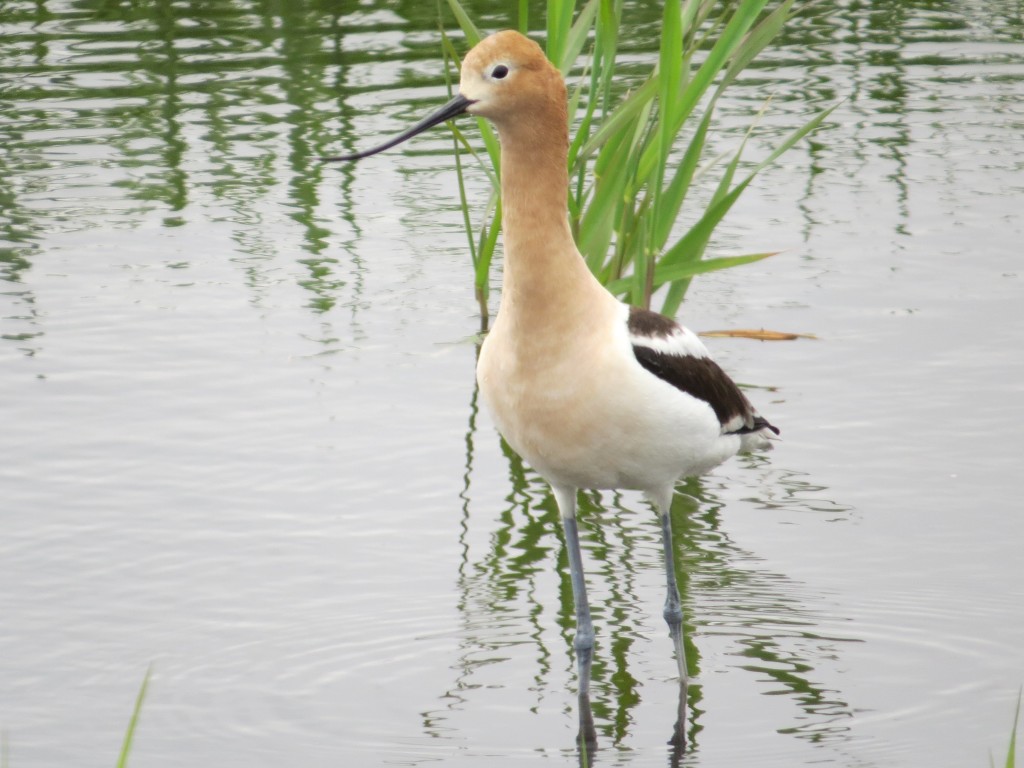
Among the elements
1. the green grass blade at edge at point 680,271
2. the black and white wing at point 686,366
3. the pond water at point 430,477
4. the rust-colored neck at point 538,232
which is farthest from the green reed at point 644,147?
the rust-colored neck at point 538,232

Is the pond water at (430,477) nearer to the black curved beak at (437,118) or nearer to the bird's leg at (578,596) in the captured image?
the bird's leg at (578,596)

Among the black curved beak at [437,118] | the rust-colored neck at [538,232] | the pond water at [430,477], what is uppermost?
the black curved beak at [437,118]

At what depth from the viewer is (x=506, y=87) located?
4578 millimetres

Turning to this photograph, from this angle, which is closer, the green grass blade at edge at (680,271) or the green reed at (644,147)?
the green reed at (644,147)

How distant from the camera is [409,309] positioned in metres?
8.70

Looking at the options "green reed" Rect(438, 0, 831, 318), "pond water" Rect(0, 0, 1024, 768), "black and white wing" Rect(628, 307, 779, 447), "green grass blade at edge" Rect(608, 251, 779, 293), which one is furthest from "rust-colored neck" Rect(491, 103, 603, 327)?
"green grass blade at edge" Rect(608, 251, 779, 293)

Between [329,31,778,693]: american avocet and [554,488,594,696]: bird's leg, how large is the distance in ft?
1.01

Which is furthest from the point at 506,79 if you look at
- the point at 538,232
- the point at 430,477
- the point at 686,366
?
the point at 430,477

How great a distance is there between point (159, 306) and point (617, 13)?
3516 mm

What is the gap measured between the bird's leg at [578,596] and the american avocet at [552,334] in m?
0.31

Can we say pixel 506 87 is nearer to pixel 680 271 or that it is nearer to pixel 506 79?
pixel 506 79

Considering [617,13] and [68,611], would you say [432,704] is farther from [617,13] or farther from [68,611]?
[617,13]

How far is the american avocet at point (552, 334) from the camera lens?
Answer: 4.59m

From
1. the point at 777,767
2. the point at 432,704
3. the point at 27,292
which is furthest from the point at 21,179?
the point at 777,767
